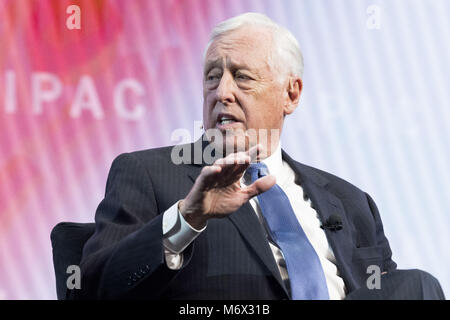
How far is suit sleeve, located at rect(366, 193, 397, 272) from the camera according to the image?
280 cm

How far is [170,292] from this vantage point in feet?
7.35

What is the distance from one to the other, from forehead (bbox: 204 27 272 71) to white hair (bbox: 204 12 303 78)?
2cm

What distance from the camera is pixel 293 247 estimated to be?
242cm

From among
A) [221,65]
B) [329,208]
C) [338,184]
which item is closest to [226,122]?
[221,65]

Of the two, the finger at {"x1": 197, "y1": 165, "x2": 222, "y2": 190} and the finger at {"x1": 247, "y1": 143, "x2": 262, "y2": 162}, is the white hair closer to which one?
the finger at {"x1": 247, "y1": 143, "x2": 262, "y2": 162}

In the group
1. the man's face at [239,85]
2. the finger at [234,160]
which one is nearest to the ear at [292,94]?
the man's face at [239,85]

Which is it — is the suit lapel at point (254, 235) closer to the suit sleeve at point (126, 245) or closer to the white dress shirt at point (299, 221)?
the white dress shirt at point (299, 221)

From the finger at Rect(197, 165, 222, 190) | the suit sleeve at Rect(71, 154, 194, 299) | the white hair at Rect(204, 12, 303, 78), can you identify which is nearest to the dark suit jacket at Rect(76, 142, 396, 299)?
the suit sleeve at Rect(71, 154, 194, 299)

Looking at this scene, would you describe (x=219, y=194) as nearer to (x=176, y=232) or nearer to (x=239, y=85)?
(x=176, y=232)

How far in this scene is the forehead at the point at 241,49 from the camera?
267 cm

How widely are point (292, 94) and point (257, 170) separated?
1.46ft

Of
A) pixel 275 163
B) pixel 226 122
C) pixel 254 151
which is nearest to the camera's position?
pixel 254 151

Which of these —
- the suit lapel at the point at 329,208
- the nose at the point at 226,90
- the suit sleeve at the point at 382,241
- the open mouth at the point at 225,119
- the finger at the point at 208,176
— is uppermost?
the nose at the point at 226,90

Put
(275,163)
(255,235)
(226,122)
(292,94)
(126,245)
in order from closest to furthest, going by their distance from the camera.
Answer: (126,245)
(255,235)
(226,122)
(275,163)
(292,94)
